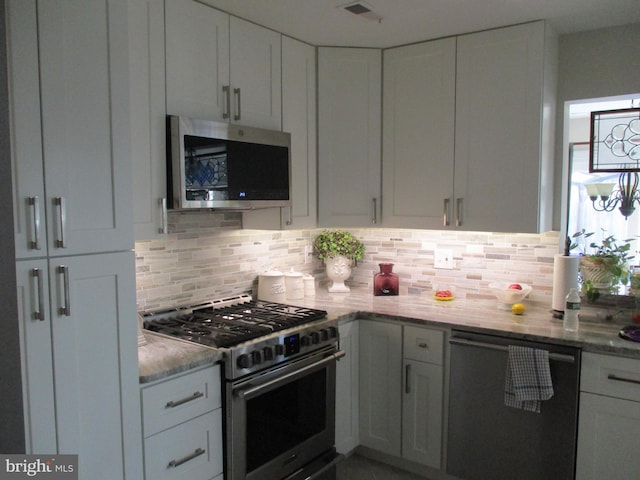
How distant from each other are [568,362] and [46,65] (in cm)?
226

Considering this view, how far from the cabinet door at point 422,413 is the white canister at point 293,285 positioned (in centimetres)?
75

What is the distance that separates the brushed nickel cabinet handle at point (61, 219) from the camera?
1512mm

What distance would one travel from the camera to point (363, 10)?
7.98 feet

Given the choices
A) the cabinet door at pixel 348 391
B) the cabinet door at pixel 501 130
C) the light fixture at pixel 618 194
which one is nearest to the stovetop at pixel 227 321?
the cabinet door at pixel 348 391

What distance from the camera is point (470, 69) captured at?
278 cm

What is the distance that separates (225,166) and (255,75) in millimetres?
572

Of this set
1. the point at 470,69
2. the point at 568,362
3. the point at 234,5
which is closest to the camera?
the point at 568,362

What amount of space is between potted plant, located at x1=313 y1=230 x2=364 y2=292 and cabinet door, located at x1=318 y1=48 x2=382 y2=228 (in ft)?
0.74

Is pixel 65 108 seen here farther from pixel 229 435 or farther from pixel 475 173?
pixel 475 173

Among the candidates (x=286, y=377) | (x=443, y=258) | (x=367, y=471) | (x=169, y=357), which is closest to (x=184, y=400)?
(x=169, y=357)

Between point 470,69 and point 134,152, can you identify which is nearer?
point 134,152

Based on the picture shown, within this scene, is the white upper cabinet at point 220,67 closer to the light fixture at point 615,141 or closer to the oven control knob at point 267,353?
the oven control knob at point 267,353

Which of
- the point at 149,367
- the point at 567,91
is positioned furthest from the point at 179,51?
the point at 567,91

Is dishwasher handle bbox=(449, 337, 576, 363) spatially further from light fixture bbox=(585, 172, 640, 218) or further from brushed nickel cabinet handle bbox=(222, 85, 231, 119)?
light fixture bbox=(585, 172, 640, 218)
